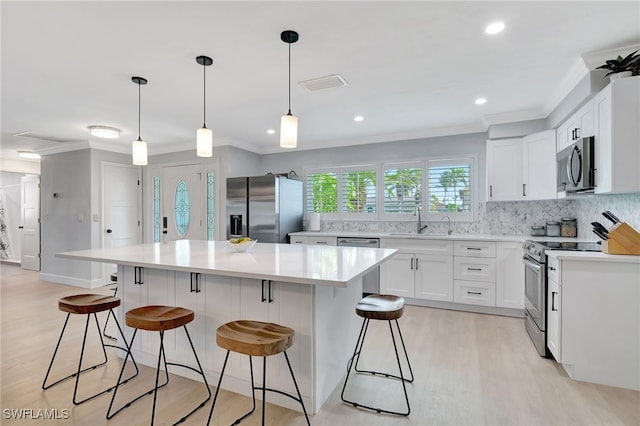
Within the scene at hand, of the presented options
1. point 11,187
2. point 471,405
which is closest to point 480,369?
point 471,405

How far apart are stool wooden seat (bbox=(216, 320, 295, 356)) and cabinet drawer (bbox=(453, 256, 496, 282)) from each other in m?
2.86

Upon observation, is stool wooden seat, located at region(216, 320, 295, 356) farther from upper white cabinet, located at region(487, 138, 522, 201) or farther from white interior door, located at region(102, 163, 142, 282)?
white interior door, located at region(102, 163, 142, 282)

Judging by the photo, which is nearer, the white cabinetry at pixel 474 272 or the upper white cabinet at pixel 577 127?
the upper white cabinet at pixel 577 127

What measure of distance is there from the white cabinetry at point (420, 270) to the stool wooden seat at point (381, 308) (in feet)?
6.58

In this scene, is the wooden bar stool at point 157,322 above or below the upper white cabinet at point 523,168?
below

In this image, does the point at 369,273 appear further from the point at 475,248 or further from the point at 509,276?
the point at 509,276

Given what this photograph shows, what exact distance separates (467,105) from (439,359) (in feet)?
8.78

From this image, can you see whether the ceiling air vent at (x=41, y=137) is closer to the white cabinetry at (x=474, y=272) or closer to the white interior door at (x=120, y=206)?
the white interior door at (x=120, y=206)

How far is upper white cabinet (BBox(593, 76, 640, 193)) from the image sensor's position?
7.16 ft

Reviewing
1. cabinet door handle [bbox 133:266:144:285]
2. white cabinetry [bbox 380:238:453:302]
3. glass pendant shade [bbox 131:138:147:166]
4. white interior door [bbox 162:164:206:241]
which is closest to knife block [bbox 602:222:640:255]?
white cabinetry [bbox 380:238:453:302]

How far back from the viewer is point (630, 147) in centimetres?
220

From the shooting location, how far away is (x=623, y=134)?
2.21 metres

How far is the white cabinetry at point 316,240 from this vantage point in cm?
461

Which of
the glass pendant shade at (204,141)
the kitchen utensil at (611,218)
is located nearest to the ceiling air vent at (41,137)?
the glass pendant shade at (204,141)
